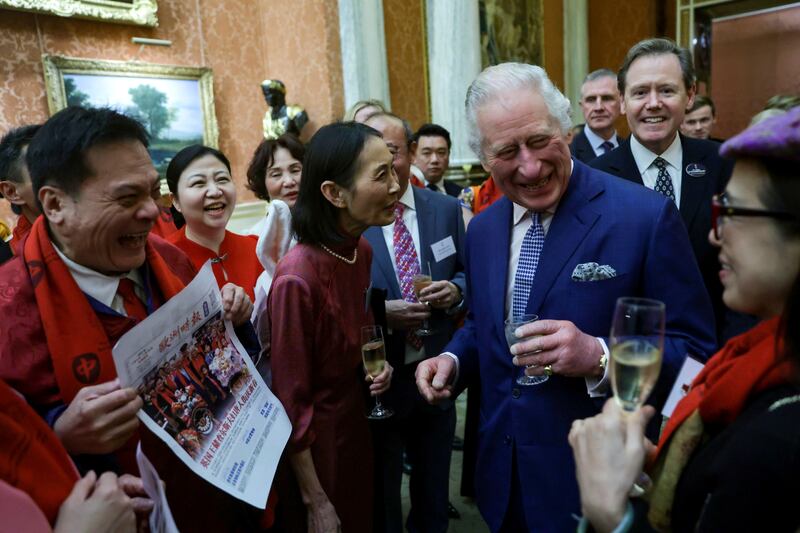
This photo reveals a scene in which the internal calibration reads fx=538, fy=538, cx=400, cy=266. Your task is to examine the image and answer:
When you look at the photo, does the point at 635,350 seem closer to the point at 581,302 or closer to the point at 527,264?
the point at 581,302

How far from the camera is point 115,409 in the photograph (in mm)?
1084

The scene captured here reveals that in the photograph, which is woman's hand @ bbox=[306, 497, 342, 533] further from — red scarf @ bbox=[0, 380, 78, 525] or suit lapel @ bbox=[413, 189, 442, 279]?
suit lapel @ bbox=[413, 189, 442, 279]

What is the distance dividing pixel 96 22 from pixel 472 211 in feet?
15.2

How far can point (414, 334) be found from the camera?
91.7 inches

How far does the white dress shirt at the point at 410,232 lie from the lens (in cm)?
234

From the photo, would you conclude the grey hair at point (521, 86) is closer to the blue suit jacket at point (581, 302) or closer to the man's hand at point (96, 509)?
the blue suit jacket at point (581, 302)

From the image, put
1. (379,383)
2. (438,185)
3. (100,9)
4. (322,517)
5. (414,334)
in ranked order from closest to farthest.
Result: (322,517) → (379,383) → (414,334) → (438,185) → (100,9)

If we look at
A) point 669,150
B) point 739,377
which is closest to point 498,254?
point 739,377

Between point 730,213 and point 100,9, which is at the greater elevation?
point 100,9

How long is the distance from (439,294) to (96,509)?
1.46 metres

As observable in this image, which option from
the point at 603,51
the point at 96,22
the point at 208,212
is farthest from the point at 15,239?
the point at 603,51

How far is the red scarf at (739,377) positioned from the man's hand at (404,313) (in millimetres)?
1300

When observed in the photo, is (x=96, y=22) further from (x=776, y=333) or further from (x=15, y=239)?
(x=776, y=333)

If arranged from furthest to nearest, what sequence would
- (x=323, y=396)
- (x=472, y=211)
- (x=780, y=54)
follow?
1. (x=780, y=54)
2. (x=472, y=211)
3. (x=323, y=396)
